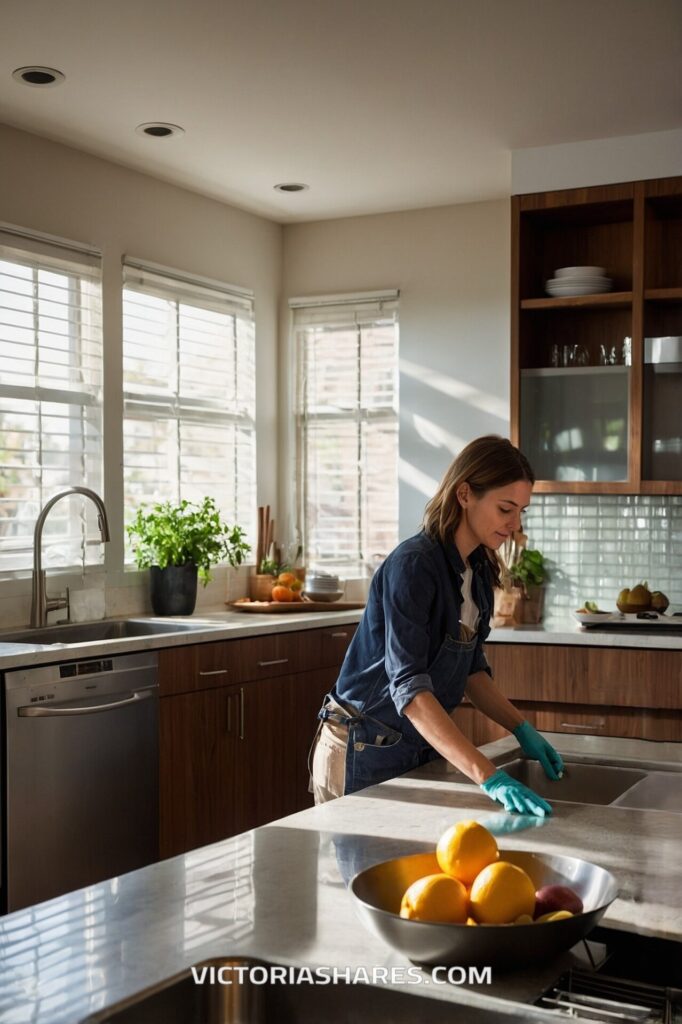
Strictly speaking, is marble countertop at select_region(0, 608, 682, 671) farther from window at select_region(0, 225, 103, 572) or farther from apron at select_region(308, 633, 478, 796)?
apron at select_region(308, 633, 478, 796)

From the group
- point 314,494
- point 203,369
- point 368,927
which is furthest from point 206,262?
point 368,927

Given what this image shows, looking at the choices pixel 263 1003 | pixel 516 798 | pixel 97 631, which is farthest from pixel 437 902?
pixel 97 631

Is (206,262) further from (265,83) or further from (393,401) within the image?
(265,83)

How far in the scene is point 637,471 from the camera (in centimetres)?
422

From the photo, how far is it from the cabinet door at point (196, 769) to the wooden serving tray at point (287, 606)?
73cm

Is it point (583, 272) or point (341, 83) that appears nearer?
point (341, 83)

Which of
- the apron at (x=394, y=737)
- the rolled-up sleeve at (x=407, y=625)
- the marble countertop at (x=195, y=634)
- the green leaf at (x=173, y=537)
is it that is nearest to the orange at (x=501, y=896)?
the rolled-up sleeve at (x=407, y=625)

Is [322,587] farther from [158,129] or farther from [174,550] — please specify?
[158,129]

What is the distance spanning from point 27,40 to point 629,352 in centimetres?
240

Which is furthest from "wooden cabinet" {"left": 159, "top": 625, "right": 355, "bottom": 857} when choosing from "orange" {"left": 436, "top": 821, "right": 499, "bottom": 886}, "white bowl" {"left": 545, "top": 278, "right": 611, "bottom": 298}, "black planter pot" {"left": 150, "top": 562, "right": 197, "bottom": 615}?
"orange" {"left": 436, "top": 821, "right": 499, "bottom": 886}

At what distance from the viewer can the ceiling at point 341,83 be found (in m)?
3.09

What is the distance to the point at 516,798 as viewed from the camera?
1.79m

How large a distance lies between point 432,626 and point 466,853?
1.01 metres

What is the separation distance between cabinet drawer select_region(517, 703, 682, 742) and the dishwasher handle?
1381 mm
